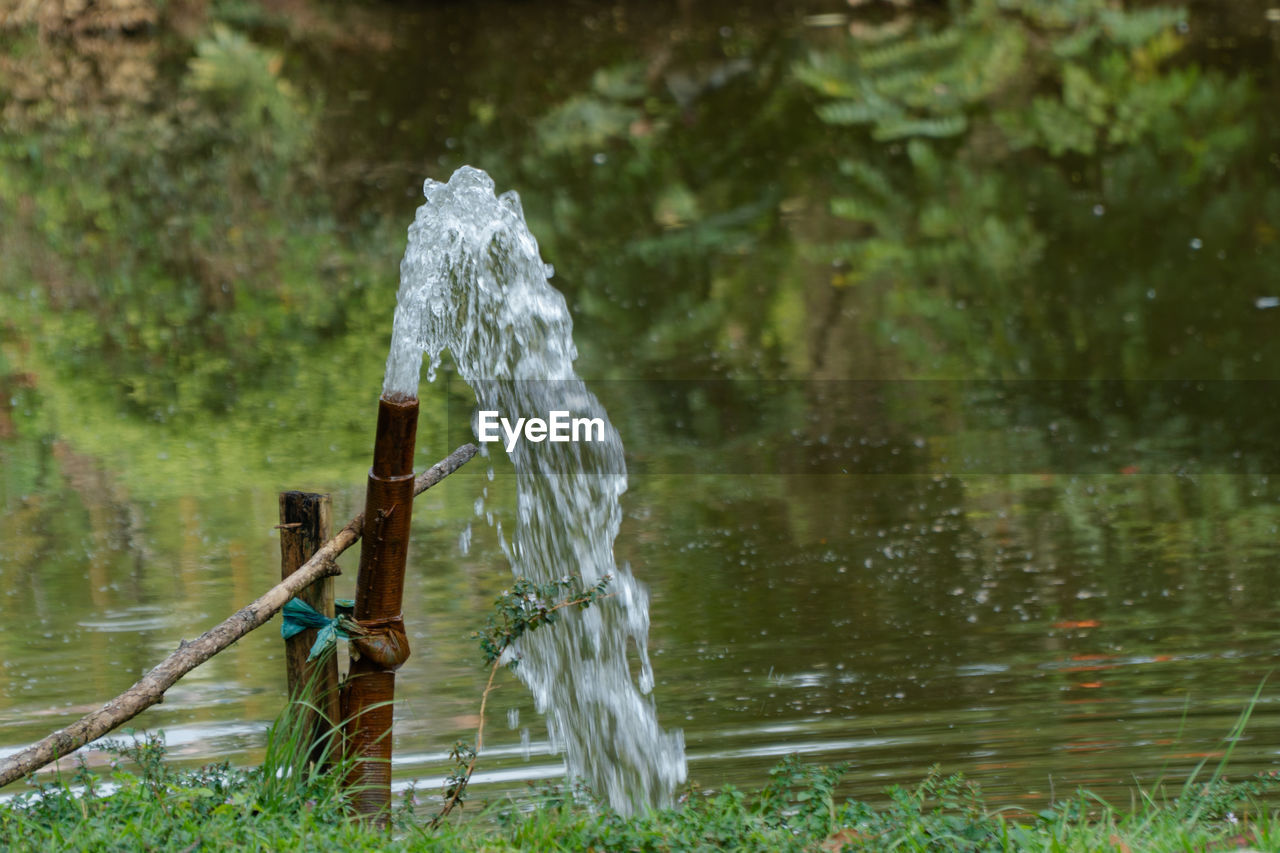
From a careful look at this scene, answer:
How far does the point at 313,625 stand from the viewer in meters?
4.22

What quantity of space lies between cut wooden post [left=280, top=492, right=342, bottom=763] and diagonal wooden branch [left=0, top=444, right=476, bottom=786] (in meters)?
0.14

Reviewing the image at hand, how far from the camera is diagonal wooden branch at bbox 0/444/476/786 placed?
3729 mm

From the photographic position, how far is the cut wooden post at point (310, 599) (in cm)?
423

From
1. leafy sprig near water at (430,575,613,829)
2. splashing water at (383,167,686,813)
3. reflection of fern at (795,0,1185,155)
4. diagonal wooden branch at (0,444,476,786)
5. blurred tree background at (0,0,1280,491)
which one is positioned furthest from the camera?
reflection of fern at (795,0,1185,155)

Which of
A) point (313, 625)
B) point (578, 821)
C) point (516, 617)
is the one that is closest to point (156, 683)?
point (313, 625)

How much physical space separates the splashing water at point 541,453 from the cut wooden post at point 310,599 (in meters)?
0.41

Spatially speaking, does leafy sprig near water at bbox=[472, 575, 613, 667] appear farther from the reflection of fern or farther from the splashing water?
the reflection of fern

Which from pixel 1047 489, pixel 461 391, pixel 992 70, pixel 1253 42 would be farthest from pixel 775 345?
pixel 1253 42

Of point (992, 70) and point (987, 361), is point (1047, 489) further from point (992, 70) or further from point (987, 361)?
point (992, 70)

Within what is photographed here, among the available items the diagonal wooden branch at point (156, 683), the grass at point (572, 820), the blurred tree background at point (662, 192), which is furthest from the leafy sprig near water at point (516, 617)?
the blurred tree background at point (662, 192)

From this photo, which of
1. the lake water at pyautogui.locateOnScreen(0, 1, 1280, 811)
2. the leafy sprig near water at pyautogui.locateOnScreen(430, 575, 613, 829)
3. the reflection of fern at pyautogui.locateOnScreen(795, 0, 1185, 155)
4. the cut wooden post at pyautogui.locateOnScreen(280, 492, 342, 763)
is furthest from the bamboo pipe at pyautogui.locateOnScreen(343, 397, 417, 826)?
the reflection of fern at pyautogui.locateOnScreen(795, 0, 1185, 155)

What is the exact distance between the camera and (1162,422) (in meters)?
8.17

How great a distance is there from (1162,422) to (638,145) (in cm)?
758

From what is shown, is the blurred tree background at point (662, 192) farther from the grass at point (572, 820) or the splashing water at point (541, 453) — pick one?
the grass at point (572, 820)
